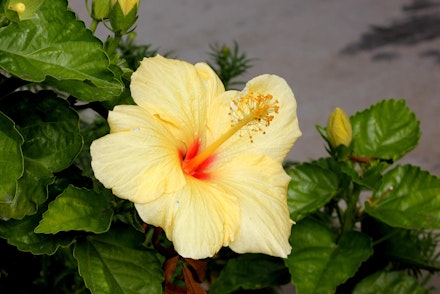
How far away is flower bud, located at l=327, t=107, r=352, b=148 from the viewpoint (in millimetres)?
961

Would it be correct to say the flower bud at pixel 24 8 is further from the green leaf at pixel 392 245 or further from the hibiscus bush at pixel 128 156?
the green leaf at pixel 392 245

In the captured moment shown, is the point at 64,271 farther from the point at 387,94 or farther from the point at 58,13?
the point at 387,94

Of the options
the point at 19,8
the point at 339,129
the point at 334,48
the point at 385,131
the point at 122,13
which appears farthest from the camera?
the point at 334,48

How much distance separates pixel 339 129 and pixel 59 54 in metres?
0.41

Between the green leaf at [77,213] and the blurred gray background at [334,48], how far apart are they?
1.36 m

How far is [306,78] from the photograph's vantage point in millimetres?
2225

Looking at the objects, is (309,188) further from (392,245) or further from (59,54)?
(59,54)

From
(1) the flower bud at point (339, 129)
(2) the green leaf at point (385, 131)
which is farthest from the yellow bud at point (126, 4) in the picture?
(2) the green leaf at point (385, 131)

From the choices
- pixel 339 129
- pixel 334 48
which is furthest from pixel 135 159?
pixel 334 48

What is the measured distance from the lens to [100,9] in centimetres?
74

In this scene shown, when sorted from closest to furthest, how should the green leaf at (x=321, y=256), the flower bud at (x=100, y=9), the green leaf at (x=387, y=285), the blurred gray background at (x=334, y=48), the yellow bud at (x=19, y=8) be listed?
the yellow bud at (x=19, y=8) < the flower bud at (x=100, y=9) < the green leaf at (x=321, y=256) < the green leaf at (x=387, y=285) < the blurred gray background at (x=334, y=48)

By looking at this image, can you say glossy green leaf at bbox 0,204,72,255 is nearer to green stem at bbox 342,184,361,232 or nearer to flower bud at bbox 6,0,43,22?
flower bud at bbox 6,0,43,22

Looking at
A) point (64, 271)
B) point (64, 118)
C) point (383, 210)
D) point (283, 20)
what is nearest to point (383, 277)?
point (383, 210)

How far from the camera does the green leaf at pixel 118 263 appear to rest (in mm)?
700
